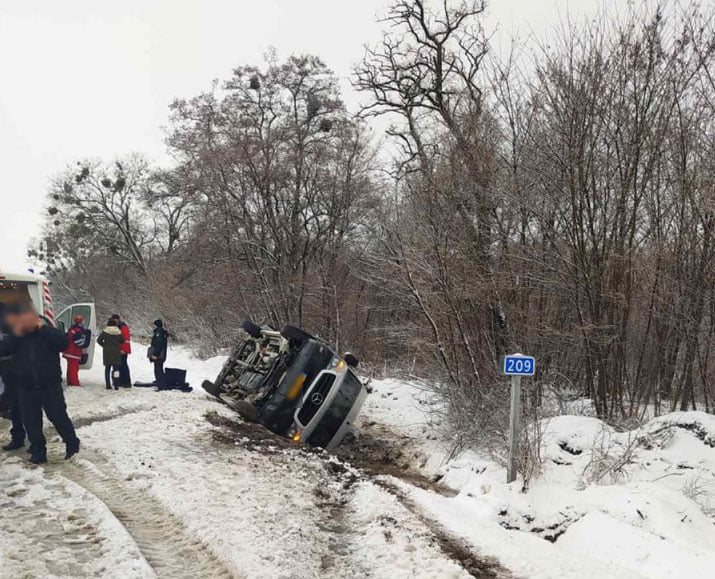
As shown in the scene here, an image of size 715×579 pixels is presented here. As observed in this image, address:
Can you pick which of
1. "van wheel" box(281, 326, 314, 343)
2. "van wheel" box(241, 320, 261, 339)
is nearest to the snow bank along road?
"van wheel" box(281, 326, 314, 343)

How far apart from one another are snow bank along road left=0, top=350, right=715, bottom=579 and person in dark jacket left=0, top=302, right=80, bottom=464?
421mm

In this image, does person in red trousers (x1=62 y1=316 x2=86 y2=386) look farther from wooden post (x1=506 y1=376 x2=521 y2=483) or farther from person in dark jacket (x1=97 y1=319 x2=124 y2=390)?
wooden post (x1=506 y1=376 x2=521 y2=483)

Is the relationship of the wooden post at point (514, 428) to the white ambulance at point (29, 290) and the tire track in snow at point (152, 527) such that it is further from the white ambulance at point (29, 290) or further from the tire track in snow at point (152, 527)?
the white ambulance at point (29, 290)

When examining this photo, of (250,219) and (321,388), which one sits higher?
(250,219)

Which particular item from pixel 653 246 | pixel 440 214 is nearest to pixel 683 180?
pixel 653 246

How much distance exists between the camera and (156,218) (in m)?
37.8

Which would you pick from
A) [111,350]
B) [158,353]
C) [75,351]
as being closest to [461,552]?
[111,350]

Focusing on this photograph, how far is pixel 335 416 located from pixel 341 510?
Answer: 303 centimetres

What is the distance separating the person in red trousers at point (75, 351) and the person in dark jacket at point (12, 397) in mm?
4735

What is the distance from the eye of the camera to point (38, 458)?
20.3 ft

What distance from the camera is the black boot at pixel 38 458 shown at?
618cm

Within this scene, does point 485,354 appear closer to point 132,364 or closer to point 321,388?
point 321,388

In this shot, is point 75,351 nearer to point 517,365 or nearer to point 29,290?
point 29,290

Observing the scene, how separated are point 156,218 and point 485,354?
32.4 metres
